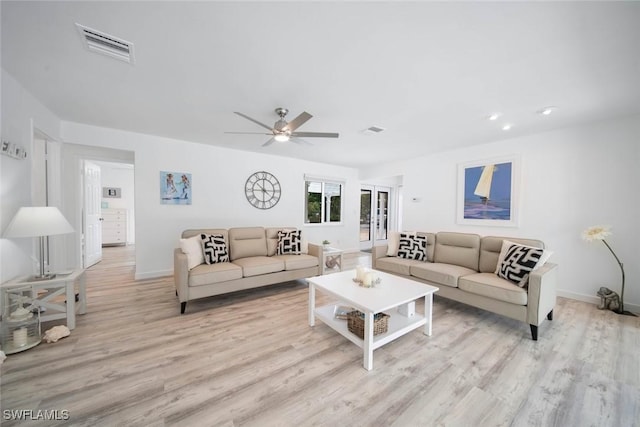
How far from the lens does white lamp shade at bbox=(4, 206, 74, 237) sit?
6.24 ft

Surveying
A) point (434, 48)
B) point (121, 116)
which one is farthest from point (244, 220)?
point (434, 48)

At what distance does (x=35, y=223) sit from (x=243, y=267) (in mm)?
1870

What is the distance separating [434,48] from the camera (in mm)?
1667

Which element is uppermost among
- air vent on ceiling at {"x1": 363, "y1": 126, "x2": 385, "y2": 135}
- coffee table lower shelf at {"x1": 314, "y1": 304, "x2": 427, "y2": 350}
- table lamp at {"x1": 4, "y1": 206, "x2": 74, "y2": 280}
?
air vent on ceiling at {"x1": 363, "y1": 126, "x2": 385, "y2": 135}

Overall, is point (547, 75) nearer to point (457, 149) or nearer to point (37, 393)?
point (457, 149)

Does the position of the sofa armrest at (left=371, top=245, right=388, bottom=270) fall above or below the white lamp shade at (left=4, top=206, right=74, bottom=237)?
Result: below

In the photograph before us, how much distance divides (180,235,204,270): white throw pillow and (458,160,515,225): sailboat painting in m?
4.36

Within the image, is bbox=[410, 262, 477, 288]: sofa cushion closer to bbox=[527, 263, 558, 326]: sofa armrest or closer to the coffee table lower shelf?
bbox=[527, 263, 558, 326]: sofa armrest

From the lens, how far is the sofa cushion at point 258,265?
119 inches

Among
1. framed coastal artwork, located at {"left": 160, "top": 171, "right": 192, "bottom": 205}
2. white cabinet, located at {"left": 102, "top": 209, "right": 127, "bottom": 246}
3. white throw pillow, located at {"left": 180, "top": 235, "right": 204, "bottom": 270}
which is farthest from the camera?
white cabinet, located at {"left": 102, "top": 209, "right": 127, "bottom": 246}

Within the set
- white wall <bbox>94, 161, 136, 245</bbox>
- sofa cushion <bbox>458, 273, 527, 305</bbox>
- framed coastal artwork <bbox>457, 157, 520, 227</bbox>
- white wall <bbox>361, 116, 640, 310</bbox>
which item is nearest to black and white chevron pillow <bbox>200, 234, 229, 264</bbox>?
sofa cushion <bbox>458, 273, 527, 305</bbox>

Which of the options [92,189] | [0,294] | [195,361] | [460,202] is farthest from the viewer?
[92,189]

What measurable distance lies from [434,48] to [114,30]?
7.24ft

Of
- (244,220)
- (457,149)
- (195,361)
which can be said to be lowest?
(195,361)
